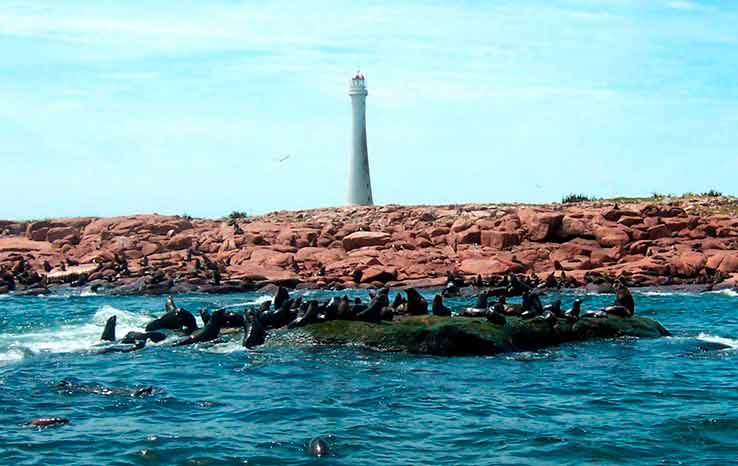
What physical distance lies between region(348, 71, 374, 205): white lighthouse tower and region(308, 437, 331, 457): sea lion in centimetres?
5242

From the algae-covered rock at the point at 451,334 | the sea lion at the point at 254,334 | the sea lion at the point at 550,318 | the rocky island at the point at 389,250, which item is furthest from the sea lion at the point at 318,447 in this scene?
the rocky island at the point at 389,250

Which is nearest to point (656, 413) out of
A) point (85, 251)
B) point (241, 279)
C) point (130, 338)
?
point (130, 338)

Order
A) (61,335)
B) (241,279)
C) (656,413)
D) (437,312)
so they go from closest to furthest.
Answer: (656,413), (437,312), (61,335), (241,279)

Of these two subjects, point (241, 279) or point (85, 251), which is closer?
point (241, 279)

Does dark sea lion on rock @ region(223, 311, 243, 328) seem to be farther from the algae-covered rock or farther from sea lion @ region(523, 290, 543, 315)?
sea lion @ region(523, 290, 543, 315)

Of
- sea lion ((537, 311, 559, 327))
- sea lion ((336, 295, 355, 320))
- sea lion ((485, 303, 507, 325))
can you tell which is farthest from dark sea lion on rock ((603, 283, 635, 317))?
sea lion ((336, 295, 355, 320))

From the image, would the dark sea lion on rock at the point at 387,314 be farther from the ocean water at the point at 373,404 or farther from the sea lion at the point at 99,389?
the sea lion at the point at 99,389

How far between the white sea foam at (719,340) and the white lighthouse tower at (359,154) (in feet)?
137

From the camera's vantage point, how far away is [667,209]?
5006cm

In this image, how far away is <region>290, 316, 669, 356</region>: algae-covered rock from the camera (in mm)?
21797

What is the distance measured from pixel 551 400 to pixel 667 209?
115 feet

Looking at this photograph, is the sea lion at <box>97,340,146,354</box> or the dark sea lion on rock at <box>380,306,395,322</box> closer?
the sea lion at <box>97,340,146,354</box>

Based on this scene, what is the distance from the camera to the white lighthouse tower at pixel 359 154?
65.6 metres

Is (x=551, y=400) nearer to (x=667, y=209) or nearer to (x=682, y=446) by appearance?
(x=682, y=446)
